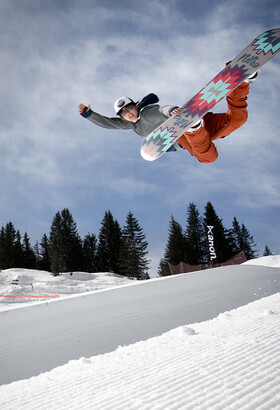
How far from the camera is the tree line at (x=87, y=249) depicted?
111 feet

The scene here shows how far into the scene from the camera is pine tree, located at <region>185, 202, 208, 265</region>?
119 feet

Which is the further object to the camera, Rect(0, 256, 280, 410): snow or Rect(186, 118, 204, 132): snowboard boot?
Rect(186, 118, 204, 132): snowboard boot

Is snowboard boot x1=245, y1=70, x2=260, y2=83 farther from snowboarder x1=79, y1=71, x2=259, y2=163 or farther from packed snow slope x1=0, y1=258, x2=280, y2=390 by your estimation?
packed snow slope x1=0, y1=258, x2=280, y2=390

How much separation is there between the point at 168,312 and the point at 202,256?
106ft

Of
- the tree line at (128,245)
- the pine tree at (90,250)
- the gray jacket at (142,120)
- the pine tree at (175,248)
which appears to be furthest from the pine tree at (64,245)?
the gray jacket at (142,120)

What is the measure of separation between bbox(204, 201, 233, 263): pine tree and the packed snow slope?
2870cm

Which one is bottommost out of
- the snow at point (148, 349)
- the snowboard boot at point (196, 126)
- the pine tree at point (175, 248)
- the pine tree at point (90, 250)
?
the snow at point (148, 349)

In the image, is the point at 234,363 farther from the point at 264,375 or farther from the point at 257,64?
the point at 257,64

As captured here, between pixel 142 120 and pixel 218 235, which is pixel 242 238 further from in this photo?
pixel 142 120

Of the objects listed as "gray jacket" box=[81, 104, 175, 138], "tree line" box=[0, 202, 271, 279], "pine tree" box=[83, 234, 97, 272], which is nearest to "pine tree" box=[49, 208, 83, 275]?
"tree line" box=[0, 202, 271, 279]

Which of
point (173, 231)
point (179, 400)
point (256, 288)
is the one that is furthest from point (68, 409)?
point (173, 231)

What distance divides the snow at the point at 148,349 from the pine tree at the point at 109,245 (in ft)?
101

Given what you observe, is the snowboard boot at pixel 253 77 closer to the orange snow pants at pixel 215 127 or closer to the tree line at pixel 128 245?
the orange snow pants at pixel 215 127

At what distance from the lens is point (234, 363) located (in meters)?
2.35
